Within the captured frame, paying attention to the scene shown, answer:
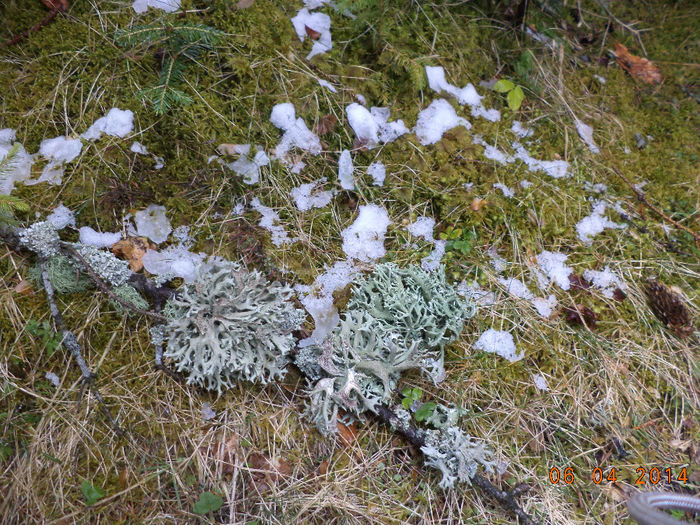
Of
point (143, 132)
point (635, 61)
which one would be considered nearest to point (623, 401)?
point (635, 61)

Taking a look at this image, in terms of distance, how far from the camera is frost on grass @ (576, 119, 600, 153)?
326cm

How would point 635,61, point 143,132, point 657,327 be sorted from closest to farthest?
point 143,132 → point 657,327 → point 635,61

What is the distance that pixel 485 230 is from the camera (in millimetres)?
2889

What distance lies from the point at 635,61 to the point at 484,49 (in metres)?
Answer: 1.34

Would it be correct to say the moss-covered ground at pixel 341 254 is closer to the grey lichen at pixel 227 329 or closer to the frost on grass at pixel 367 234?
the frost on grass at pixel 367 234

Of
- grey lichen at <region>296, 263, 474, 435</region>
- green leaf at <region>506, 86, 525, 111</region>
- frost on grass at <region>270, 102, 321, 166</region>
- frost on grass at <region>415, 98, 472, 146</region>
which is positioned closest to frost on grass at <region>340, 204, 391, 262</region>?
grey lichen at <region>296, 263, 474, 435</region>

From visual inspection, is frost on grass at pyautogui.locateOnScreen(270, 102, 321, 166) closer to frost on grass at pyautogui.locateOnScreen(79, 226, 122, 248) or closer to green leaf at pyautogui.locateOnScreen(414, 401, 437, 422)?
frost on grass at pyautogui.locateOnScreen(79, 226, 122, 248)

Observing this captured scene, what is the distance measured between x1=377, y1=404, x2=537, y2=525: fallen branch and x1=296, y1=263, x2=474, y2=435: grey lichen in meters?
0.08

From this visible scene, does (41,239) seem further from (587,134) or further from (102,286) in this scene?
(587,134)

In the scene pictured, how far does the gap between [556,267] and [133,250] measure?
2.52 meters

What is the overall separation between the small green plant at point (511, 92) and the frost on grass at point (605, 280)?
48.0 inches

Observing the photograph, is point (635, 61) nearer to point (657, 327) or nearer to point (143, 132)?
point (657, 327)

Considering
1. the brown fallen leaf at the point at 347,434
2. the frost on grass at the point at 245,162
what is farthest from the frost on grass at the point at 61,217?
the brown fallen leaf at the point at 347,434

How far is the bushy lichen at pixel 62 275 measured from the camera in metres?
2.31
